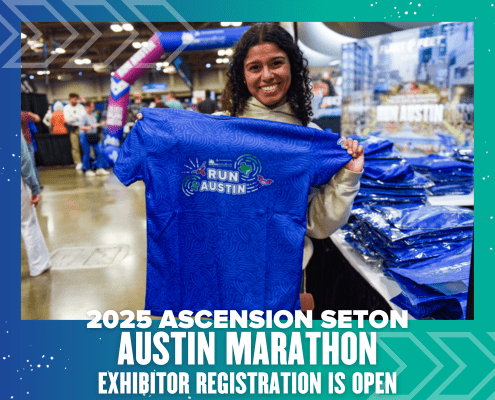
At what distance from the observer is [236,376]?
103 centimetres

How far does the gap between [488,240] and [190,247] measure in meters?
0.87

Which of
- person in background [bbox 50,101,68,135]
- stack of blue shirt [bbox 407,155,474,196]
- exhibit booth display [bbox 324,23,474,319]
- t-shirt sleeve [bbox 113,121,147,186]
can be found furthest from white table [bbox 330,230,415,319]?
person in background [bbox 50,101,68,135]

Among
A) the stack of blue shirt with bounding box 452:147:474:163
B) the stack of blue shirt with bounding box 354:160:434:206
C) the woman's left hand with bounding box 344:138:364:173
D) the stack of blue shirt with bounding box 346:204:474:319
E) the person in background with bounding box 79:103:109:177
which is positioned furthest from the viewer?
the person in background with bounding box 79:103:109:177

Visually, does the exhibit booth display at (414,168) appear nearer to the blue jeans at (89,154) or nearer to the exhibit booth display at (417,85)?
the exhibit booth display at (417,85)

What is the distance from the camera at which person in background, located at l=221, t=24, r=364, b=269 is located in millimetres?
1169

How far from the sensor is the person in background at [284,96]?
117 cm

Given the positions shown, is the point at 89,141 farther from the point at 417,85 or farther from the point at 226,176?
the point at 226,176

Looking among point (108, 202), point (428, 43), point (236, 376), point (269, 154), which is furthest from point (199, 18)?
point (108, 202)

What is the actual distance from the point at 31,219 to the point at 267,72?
252 centimetres

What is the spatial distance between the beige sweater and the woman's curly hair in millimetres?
36

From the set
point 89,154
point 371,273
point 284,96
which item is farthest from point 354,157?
point 89,154

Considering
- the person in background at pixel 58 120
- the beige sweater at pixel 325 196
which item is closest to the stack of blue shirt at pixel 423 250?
the beige sweater at pixel 325 196

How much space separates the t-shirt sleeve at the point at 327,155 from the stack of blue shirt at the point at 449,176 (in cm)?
101

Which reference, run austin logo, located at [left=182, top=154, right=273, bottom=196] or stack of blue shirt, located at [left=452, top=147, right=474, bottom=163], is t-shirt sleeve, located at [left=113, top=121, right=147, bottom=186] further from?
stack of blue shirt, located at [left=452, top=147, right=474, bottom=163]
